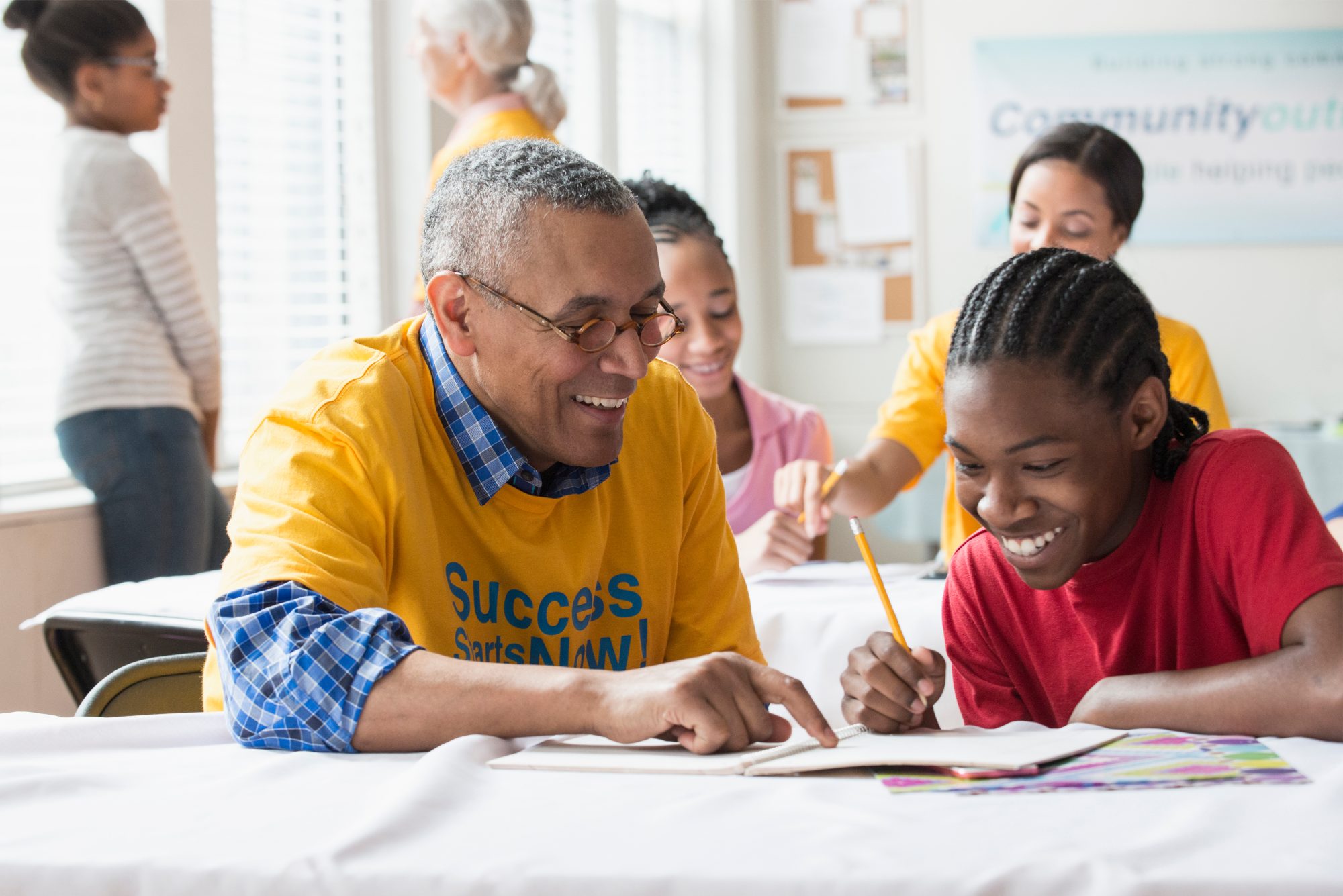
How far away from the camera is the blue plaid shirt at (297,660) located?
104 cm

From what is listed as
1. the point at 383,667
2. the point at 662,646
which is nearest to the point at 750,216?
the point at 662,646

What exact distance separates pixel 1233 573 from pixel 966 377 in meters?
0.29

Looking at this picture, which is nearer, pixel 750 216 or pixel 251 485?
pixel 251 485

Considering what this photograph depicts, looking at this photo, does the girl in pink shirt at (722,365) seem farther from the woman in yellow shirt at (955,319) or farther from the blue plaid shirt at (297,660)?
the blue plaid shirt at (297,660)

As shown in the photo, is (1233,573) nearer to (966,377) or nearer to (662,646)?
(966,377)

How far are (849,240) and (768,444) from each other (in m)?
3.24

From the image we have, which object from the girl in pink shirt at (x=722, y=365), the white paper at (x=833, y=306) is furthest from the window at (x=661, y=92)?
the girl in pink shirt at (x=722, y=365)

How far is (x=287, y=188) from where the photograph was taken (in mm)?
3648

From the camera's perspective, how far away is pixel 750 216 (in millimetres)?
5715

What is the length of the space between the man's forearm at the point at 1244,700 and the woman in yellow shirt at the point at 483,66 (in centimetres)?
236

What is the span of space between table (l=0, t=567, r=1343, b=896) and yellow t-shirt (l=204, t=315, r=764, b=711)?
0.73 feet

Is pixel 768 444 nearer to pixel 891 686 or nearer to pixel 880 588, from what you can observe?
pixel 880 588

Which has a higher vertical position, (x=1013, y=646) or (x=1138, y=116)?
(x=1138, y=116)

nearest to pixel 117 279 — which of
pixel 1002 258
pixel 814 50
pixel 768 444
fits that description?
pixel 768 444
